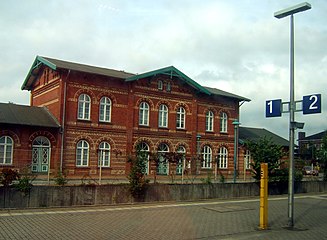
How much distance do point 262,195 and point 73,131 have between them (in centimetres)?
2189

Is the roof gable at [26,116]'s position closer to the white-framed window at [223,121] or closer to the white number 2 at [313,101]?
the white-framed window at [223,121]

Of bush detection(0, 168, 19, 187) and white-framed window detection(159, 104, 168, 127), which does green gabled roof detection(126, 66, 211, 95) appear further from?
bush detection(0, 168, 19, 187)

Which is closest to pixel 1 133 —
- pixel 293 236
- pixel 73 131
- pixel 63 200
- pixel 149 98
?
pixel 73 131

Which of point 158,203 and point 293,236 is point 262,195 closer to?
point 293,236

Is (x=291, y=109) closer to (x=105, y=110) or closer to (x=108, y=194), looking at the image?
(x=108, y=194)

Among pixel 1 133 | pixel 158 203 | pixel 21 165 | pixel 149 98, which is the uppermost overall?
pixel 149 98

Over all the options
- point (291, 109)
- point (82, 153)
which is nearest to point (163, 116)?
point (82, 153)

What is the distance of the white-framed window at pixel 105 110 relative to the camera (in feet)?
110

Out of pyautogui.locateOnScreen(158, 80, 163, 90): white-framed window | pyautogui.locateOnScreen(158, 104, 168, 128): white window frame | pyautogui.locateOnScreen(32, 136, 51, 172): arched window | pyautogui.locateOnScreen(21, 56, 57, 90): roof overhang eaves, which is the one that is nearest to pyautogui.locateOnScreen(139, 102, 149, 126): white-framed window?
pyautogui.locateOnScreen(158, 104, 168, 128): white window frame

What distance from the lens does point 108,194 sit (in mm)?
16953

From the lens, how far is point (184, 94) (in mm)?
38469

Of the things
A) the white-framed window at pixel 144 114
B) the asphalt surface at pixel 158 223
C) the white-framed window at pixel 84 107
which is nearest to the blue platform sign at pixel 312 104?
the asphalt surface at pixel 158 223

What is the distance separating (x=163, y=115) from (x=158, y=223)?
24694mm

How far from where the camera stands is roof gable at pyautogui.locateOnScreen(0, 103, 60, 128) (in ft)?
96.3
